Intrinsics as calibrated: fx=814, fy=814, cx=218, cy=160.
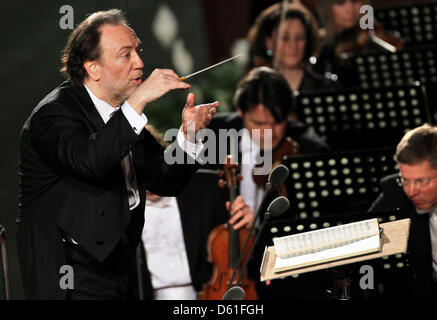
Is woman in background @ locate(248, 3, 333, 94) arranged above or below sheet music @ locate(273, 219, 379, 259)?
above

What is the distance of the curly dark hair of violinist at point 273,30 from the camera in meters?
5.48

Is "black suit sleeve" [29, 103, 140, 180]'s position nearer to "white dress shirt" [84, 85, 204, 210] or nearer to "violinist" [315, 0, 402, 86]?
"white dress shirt" [84, 85, 204, 210]

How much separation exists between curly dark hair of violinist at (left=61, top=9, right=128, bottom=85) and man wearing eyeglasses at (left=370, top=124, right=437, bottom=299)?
1577 millimetres

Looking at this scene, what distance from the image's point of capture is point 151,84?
257 centimetres

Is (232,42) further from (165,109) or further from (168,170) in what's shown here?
(168,170)

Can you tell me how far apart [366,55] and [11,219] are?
251 centimetres

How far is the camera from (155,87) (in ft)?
8.39

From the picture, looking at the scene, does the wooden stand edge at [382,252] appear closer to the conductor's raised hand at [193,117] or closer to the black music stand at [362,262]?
the black music stand at [362,262]

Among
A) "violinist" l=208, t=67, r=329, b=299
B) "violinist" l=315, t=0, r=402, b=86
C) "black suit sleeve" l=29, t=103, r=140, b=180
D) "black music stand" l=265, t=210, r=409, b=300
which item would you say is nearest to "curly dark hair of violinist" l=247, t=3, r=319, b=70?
"violinist" l=315, t=0, r=402, b=86

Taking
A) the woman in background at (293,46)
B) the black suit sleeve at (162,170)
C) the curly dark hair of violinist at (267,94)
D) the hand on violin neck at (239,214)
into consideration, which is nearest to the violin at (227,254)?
the hand on violin neck at (239,214)

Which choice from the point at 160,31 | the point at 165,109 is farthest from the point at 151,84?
the point at 160,31

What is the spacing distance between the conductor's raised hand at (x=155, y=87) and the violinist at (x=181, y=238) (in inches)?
65.5

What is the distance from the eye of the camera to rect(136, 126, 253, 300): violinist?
421 cm

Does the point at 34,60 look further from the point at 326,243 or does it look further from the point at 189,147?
the point at 326,243
